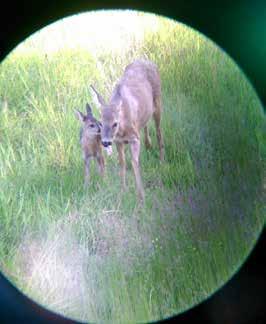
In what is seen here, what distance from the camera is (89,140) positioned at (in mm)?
1876

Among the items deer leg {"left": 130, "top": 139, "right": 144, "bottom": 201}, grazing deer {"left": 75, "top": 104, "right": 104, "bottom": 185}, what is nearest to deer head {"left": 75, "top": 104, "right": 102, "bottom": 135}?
grazing deer {"left": 75, "top": 104, "right": 104, "bottom": 185}

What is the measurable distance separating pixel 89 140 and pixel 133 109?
162mm

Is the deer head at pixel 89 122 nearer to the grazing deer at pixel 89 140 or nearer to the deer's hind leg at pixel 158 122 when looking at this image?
the grazing deer at pixel 89 140

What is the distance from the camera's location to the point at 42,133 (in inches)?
74.9

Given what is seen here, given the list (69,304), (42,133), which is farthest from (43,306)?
(42,133)

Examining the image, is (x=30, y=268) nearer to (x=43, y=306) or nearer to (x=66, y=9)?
(x=43, y=306)

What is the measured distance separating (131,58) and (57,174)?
42cm

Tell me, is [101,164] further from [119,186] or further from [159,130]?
[159,130]

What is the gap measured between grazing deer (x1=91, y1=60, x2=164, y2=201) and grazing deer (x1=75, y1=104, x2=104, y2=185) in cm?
3

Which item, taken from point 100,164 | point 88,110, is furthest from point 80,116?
point 100,164

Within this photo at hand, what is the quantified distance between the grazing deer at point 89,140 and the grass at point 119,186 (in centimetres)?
2

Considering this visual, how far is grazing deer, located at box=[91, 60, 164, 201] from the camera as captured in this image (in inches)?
73.1

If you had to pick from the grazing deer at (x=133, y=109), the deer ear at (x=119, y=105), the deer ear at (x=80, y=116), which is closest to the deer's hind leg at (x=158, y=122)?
the grazing deer at (x=133, y=109)

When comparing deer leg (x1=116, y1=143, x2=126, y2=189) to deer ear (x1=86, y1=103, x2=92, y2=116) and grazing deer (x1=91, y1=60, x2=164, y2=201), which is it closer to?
grazing deer (x1=91, y1=60, x2=164, y2=201)
